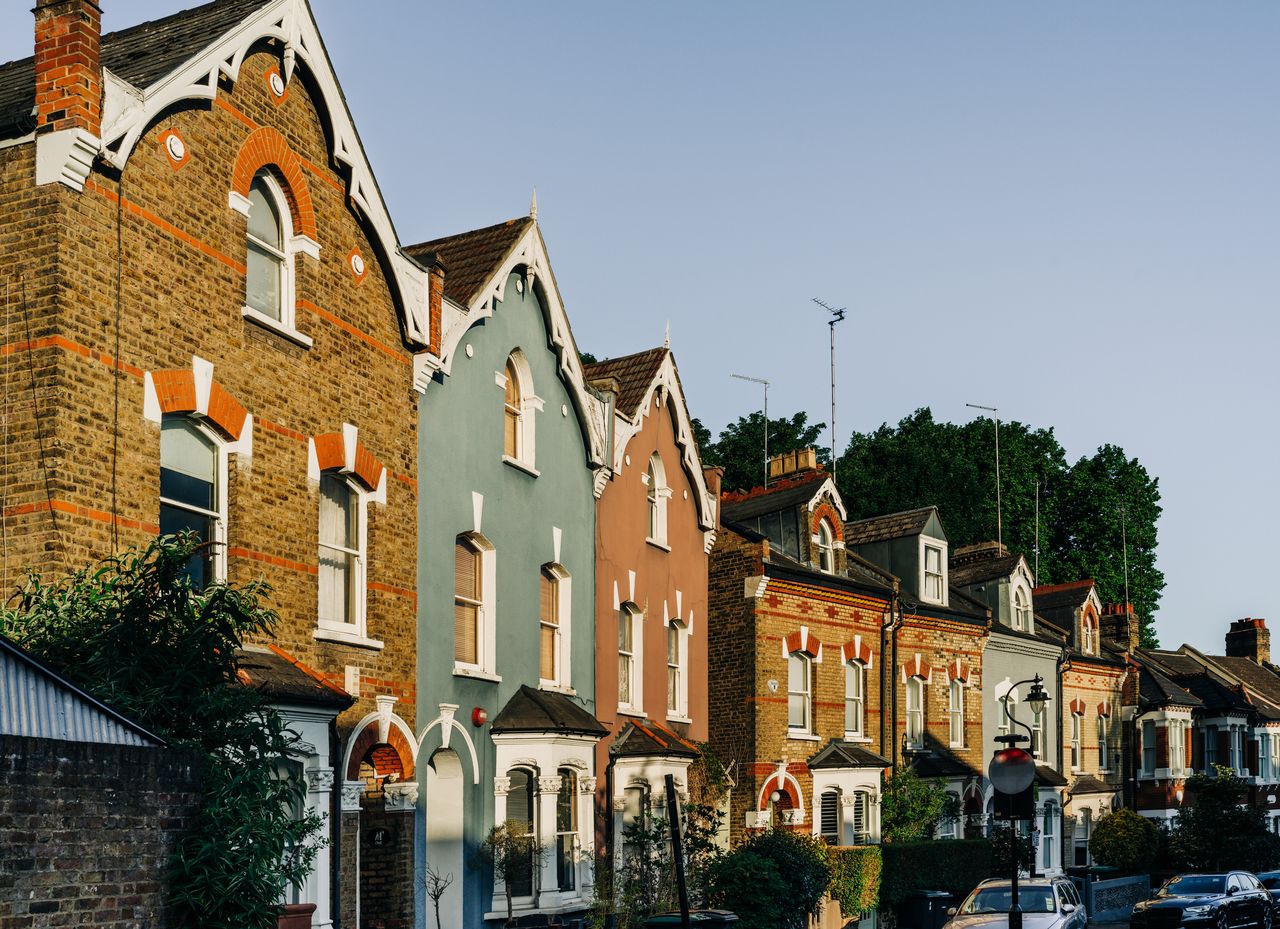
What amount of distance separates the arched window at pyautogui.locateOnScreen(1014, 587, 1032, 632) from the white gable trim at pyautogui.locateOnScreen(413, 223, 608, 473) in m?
22.4

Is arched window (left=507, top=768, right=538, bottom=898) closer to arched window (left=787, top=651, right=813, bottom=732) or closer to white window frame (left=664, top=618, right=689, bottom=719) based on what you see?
white window frame (left=664, top=618, right=689, bottom=719)

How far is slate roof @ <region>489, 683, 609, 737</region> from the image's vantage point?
23.5 metres

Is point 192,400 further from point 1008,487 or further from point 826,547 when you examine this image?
point 1008,487

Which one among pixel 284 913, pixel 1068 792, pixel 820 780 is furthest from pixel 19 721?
pixel 1068 792

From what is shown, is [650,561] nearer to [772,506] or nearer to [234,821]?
[772,506]

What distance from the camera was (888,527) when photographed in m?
41.3

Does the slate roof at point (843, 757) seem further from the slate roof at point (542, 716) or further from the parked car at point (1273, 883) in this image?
the parked car at point (1273, 883)

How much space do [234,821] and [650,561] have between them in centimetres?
1826

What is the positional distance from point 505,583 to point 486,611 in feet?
2.33

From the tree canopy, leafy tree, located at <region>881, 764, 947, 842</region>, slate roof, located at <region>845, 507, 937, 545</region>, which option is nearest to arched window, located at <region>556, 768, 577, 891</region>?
leafy tree, located at <region>881, 764, 947, 842</region>

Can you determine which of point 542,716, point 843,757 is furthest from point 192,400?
point 843,757

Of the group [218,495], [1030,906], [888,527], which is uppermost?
[888,527]

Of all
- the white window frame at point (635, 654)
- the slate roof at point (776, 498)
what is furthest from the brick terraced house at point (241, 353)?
the slate roof at point (776, 498)

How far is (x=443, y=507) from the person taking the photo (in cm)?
2267
